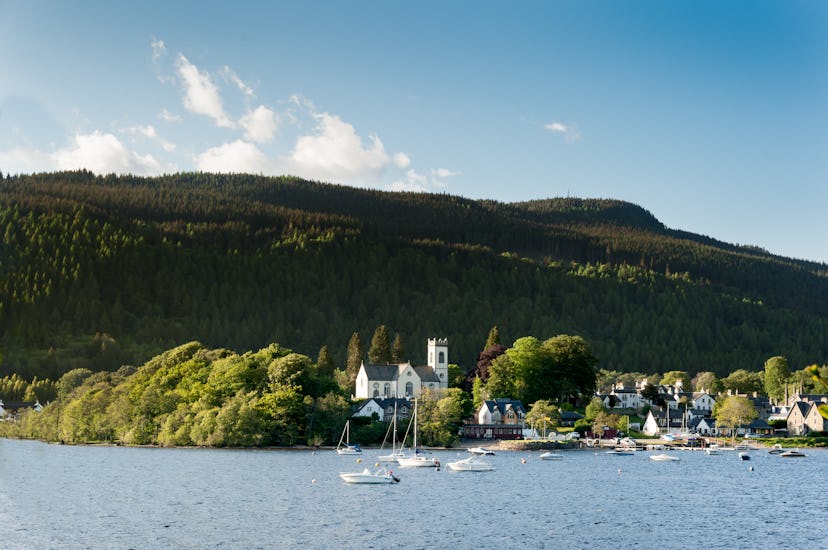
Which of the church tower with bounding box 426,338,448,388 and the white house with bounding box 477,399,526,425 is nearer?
the white house with bounding box 477,399,526,425

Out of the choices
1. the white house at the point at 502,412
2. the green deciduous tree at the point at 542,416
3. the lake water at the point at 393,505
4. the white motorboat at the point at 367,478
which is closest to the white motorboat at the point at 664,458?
the lake water at the point at 393,505

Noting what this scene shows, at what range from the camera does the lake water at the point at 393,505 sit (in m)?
62.4

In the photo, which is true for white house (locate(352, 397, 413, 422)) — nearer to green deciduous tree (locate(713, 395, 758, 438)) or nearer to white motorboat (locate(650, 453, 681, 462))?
white motorboat (locate(650, 453, 681, 462))

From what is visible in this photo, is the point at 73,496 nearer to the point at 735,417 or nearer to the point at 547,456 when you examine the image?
the point at 547,456

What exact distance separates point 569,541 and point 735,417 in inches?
4685

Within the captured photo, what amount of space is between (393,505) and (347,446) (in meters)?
57.9

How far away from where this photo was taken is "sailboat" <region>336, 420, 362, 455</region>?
125750 millimetres

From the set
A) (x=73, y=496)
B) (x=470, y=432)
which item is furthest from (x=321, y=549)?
(x=470, y=432)

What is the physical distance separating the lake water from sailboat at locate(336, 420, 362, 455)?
6.59m

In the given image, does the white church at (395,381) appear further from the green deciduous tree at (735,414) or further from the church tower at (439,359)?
the green deciduous tree at (735,414)

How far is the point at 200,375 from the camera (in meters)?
143

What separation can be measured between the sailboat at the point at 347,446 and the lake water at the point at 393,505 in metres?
6.59

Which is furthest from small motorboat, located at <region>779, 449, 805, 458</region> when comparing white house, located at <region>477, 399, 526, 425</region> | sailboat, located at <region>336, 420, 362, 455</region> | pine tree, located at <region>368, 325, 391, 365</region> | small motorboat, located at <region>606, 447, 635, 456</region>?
pine tree, located at <region>368, 325, 391, 365</region>

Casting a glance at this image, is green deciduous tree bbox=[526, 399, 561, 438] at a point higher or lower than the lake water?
higher
